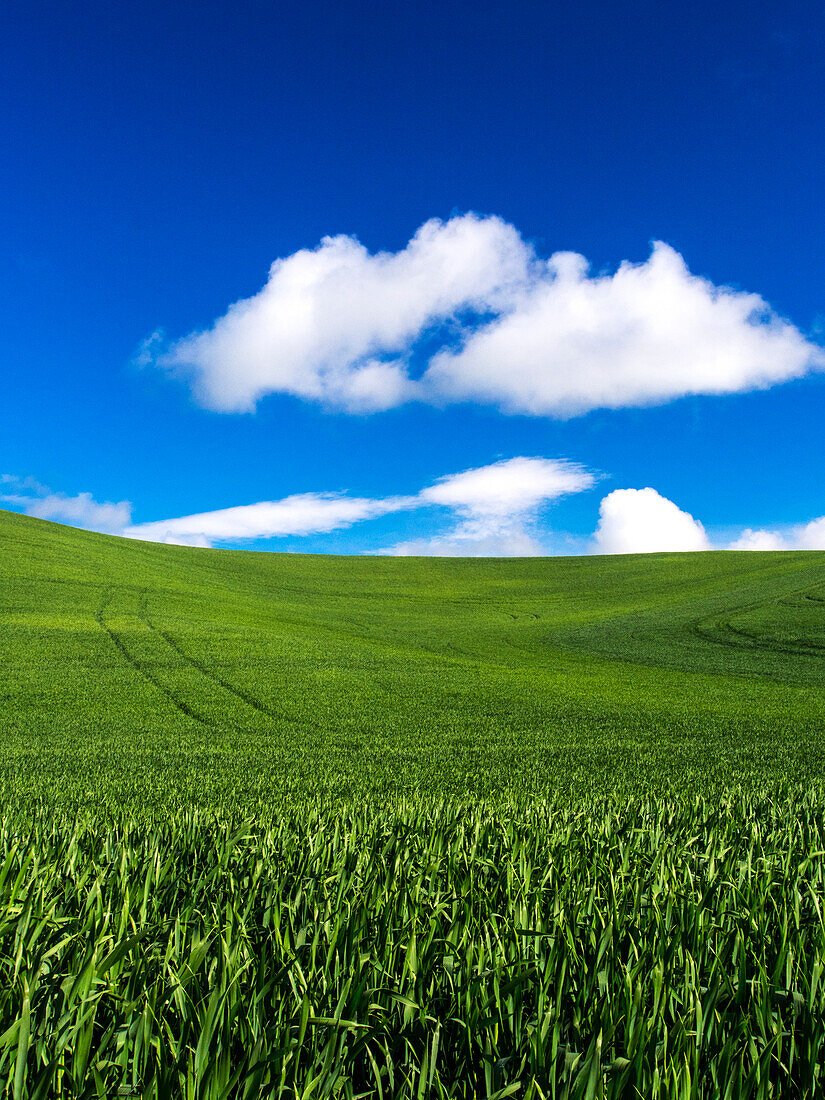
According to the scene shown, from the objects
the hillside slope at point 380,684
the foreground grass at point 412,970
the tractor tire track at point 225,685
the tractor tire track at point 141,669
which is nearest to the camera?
the foreground grass at point 412,970

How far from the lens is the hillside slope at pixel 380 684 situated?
9852 mm

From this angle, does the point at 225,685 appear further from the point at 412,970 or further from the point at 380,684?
the point at 412,970

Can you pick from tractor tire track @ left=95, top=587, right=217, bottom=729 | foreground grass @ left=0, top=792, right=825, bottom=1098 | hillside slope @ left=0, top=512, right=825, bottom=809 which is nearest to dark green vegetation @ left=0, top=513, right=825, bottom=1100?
foreground grass @ left=0, top=792, right=825, bottom=1098

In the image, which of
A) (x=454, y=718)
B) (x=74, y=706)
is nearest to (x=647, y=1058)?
(x=454, y=718)

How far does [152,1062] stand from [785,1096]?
1714 mm

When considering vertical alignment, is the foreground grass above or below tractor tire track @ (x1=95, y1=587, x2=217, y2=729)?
above

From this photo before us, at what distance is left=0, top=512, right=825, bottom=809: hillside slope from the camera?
9.85m

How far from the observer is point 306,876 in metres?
2.76

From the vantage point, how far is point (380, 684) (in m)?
21.9

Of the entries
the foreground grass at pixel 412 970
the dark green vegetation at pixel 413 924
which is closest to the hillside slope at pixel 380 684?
the dark green vegetation at pixel 413 924

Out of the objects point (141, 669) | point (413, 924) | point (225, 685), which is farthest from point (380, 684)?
point (413, 924)

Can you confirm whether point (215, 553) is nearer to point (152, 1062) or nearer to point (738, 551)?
point (738, 551)

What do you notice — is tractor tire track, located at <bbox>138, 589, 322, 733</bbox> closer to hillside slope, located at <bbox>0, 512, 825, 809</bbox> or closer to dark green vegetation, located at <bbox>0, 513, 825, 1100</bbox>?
hillside slope, located at <bbox>0, 512, 825, 809</bbox>

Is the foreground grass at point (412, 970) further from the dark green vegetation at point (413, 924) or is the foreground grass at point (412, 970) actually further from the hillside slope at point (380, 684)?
the hillside slope at point (380, 684)
